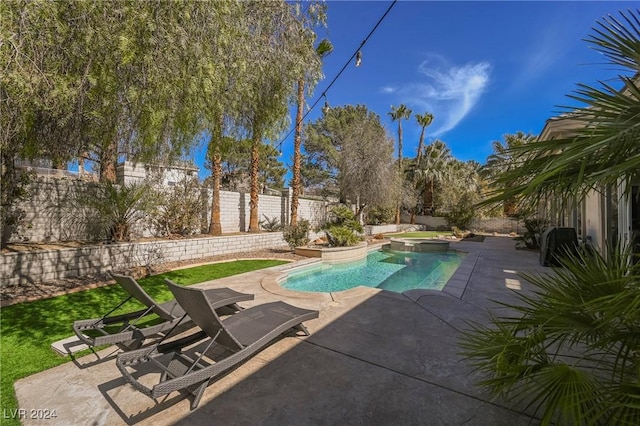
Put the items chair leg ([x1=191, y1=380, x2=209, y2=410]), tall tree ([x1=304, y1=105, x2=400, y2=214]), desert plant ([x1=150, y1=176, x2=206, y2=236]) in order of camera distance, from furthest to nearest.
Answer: tall tree ([x1=304, y1=105, x2=400, y2=214]) → desert plant ([x1=150, y1=176, x2=206, y2=236]) → chair leg ([x1=191, y1=380, x2=209, y2=410])

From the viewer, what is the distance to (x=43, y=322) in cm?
482

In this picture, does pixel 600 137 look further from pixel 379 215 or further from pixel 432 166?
pixel 432 166

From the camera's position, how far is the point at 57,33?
3.36 meters

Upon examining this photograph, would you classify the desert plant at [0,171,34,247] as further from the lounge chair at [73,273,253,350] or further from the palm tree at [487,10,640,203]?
the palm tree at [487,10,640,203]

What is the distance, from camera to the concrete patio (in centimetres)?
256

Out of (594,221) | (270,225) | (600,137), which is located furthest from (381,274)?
(600,137)

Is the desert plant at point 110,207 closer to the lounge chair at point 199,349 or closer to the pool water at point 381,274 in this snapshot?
the pool water at point 381,274

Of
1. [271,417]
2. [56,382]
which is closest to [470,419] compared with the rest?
[271,417]

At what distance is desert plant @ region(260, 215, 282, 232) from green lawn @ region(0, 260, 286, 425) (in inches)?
322

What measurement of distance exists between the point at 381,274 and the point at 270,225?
7919 mm

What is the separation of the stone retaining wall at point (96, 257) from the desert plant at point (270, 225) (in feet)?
14.5

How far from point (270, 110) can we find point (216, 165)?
7.83 metres

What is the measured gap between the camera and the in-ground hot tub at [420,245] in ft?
53.4

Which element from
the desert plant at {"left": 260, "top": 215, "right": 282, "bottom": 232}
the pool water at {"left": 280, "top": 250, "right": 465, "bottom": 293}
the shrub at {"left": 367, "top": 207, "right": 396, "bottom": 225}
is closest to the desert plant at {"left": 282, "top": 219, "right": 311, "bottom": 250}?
the pool water at {"left": 280, "top": 250, "right": 465, "bottom": 293}
